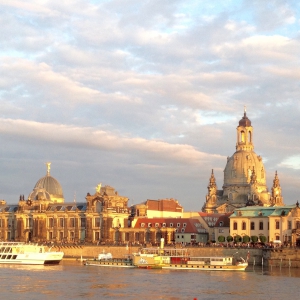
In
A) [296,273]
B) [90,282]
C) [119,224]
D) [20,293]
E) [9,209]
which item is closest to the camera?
[20,293]

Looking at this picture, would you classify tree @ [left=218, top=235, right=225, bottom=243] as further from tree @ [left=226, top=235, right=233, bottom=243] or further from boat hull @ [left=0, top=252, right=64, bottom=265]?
boat hull @ [left=0, top=252, right=64, bottom=265]

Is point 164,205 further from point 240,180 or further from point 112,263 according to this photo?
point 112,263

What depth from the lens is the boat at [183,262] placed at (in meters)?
109

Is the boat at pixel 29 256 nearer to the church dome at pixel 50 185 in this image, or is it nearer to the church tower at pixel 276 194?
the church dome at pixel 50 185

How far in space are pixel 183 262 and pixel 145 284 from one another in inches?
1162

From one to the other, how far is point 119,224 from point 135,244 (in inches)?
647

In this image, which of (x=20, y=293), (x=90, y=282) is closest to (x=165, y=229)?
(x=90, y=282)

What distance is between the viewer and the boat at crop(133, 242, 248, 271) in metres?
109

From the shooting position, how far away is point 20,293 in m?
77.1

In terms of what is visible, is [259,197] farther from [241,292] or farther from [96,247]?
[241,292]

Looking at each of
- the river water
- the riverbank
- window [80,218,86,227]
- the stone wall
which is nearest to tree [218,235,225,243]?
the riverbank

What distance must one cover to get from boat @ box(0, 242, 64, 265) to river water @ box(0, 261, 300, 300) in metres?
12.9

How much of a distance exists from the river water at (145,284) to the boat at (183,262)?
331 cm

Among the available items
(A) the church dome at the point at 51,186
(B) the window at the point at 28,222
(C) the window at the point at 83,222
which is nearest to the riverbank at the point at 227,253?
(C) the window at the point at 83,222
